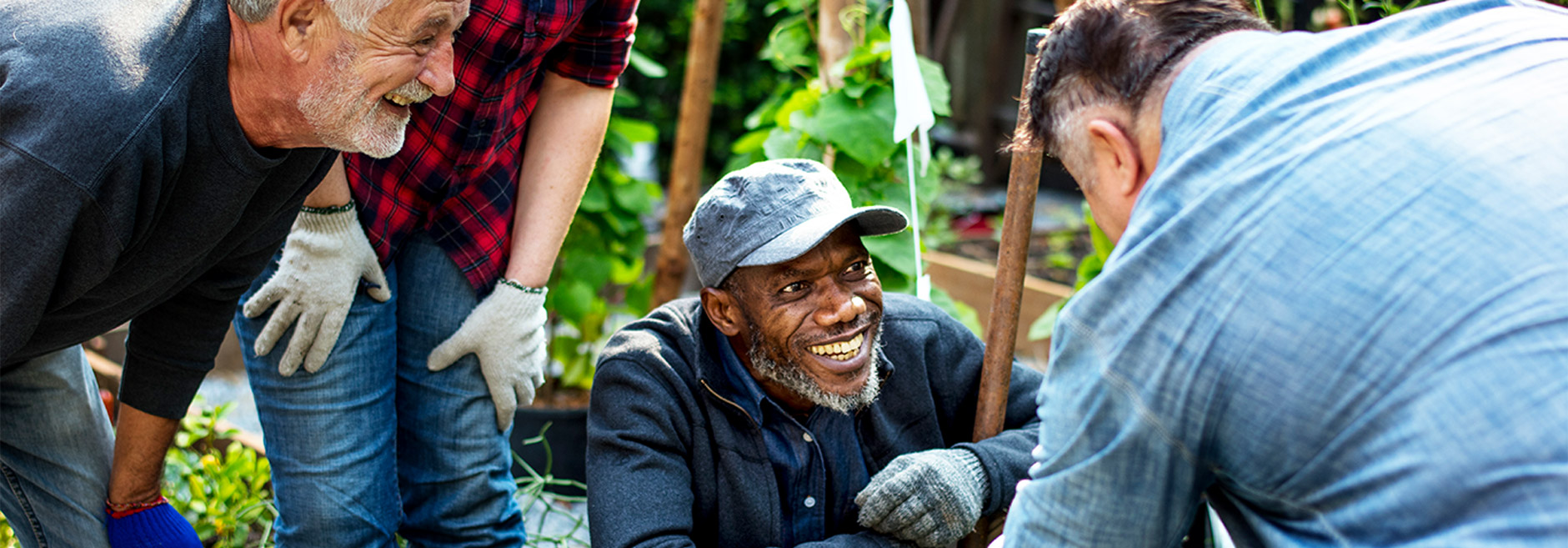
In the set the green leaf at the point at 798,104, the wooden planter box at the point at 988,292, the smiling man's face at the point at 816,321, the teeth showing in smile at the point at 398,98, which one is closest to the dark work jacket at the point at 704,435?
the smiling man's face at the point at 816,321

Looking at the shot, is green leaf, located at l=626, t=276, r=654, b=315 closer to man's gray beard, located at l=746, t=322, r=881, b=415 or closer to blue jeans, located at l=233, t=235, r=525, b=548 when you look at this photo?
blue jeans, located at l=233, t=235, r=525, b=548

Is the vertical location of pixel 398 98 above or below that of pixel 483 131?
above

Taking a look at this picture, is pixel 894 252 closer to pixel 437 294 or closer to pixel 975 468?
pixel 975 468

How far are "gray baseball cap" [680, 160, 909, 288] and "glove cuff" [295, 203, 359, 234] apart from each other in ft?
1.99

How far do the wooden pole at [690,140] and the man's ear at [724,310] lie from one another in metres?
1.28

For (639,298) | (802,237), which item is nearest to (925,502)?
(802,237)

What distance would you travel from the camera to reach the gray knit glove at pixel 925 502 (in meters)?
1.92

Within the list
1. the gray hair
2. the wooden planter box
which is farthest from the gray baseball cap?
the wooden planter box

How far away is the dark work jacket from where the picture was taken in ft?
6.38

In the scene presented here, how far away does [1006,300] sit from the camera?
1979 mm

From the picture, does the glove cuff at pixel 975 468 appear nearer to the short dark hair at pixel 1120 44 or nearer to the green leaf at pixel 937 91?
the short dark hair at pixel 1120 44

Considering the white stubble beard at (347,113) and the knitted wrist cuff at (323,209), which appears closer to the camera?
the white stubble beard at (347,113)

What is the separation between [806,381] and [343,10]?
0.99 meters

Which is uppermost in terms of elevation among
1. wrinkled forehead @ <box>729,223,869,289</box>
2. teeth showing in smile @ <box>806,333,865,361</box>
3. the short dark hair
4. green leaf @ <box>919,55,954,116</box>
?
the short dark hair
